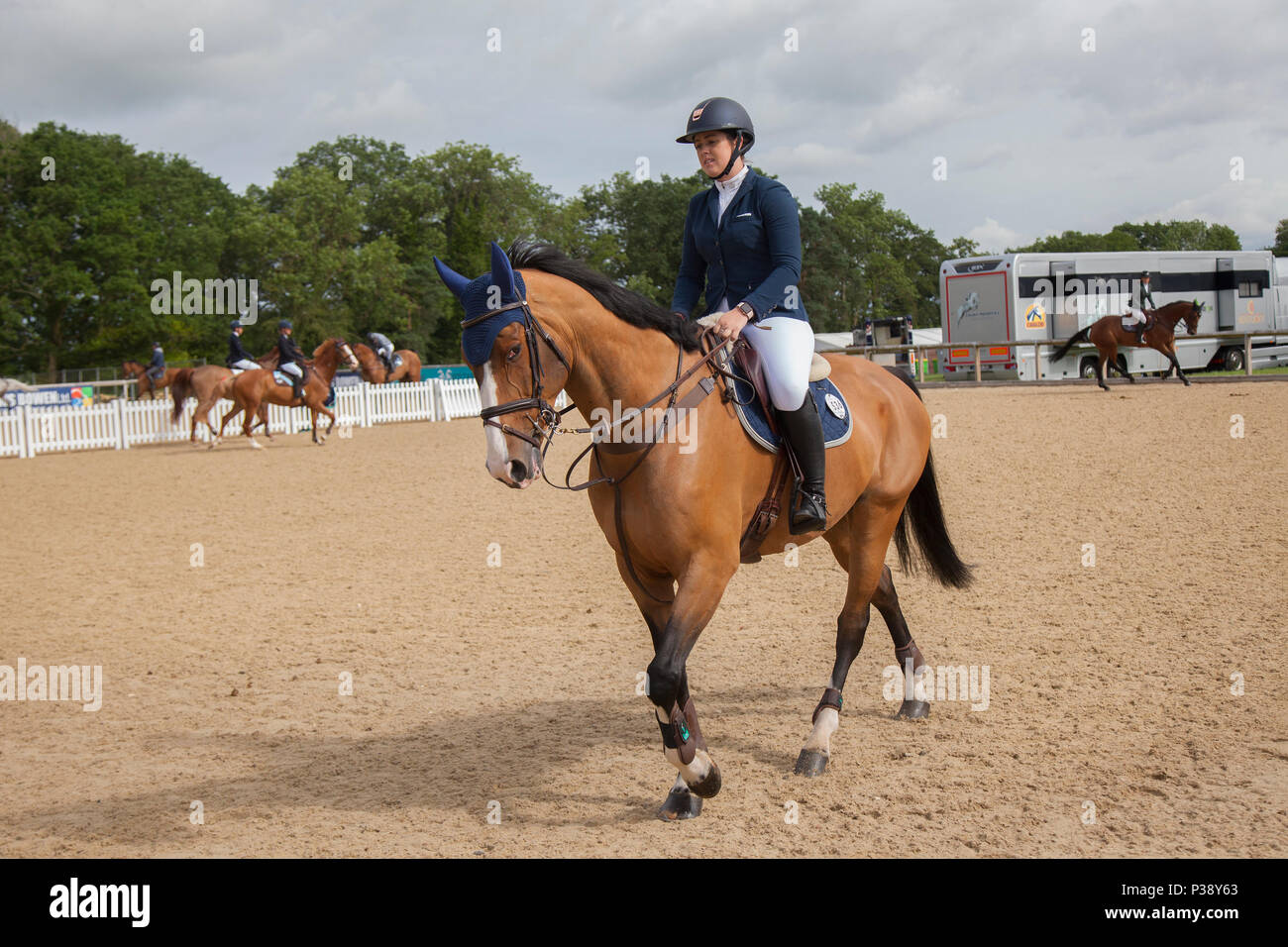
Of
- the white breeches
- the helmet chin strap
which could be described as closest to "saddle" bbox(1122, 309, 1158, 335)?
the white breeches

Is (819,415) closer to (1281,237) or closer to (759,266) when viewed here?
(759,266)

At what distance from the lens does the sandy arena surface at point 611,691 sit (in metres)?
4.27

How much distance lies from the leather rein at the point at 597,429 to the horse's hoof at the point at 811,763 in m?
1.12

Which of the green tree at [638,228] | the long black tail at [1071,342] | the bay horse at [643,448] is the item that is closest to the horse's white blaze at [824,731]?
the bay horse at [643,448]

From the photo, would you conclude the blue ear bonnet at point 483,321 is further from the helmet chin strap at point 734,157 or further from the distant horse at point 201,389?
the distant horse at point 201,389

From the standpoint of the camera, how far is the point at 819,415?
5156 mm

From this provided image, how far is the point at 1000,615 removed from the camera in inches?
294

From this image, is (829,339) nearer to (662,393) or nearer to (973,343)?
(973,343)

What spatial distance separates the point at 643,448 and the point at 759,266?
1.30 meters

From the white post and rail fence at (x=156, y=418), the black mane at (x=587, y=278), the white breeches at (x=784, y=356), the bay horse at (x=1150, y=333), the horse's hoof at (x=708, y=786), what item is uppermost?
the bay horse at (x=1150, y=333)

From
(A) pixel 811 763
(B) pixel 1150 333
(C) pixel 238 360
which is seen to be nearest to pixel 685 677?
(A) pixel 811 763

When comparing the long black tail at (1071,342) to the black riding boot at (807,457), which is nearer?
the black riding boot at (807,457)

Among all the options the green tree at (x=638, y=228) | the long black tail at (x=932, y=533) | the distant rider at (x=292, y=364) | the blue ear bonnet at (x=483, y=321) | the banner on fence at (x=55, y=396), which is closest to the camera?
the blue ear bonnet at (x=483, y=321)
